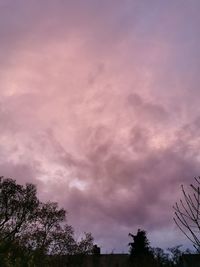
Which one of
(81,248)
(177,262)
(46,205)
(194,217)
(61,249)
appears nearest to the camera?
(194,217)

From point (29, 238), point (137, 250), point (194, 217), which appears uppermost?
point (137, 250)

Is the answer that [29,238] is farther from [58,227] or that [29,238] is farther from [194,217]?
[194,217]

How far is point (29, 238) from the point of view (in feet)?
191

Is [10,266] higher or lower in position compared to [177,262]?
lower

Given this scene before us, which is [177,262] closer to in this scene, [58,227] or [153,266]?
[153,266]

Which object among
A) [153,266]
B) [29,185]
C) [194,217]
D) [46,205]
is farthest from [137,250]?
[194,217]

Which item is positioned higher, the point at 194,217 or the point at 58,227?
the point at 58,227

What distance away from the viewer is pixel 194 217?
30.0ft

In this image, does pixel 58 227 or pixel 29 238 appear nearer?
pixel 29 238

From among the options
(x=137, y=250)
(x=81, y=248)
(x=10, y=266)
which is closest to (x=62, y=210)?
(x=81, y=248)

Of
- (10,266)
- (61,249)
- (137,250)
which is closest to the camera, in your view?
(10,266)

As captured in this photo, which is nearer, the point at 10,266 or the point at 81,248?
the point at 10,266

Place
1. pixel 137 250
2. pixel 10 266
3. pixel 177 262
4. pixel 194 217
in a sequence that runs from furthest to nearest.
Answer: pixel 177 262 < pixel 137 250 < pixel 10 266 < pixel 194 217

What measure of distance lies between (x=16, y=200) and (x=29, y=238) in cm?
478
